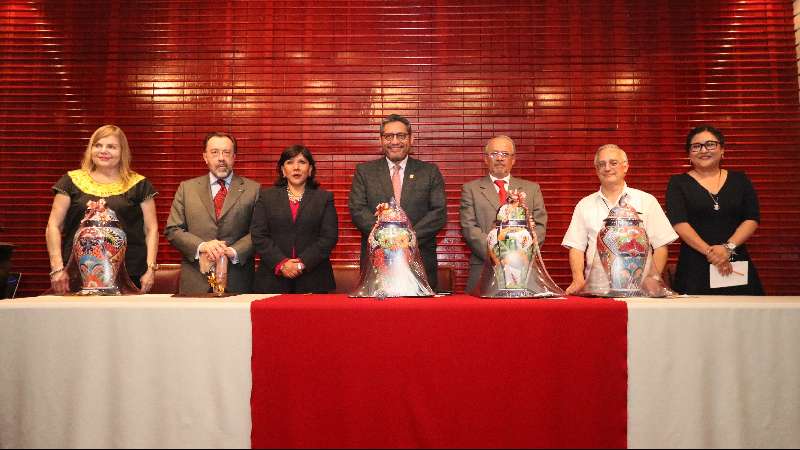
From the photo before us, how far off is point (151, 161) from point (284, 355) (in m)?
3.71

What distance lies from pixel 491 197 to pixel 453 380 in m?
1.92

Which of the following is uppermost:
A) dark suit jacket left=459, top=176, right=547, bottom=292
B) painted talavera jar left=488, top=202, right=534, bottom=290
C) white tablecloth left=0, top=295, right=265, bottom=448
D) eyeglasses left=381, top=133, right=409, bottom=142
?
eyeglasses left=381, top=133, right=409, bottom=142

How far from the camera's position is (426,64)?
4.98 metres

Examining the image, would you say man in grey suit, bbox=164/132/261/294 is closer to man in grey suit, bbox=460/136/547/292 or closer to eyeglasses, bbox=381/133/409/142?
eyeglasses, bbox=381/133/409/142

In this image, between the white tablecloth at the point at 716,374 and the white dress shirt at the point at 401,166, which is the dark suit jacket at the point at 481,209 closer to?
the white dress shirt at the point at 401,166

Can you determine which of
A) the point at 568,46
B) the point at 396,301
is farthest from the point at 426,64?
the point at 396,301

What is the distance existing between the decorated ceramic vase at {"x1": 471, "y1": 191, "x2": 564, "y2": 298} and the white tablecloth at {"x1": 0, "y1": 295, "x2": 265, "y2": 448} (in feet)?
2.82

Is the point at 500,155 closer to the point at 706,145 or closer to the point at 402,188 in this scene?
the point at 402,188

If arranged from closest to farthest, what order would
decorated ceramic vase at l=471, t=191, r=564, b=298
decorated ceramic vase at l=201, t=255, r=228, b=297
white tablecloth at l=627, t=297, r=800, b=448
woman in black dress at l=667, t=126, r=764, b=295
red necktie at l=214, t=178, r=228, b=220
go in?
white tablecloth at l=627, t=297, r=800, b=448, decorated ceramic vase at l=471, t=191, r=564, b=298, decorated ceramic vase at l=201, t=255, r=228, b=297, woman in black dress at l=667, t=126, r=764, b=295, red necktie at l=214, t=178, r=228, b=220

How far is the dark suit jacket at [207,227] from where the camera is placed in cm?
326

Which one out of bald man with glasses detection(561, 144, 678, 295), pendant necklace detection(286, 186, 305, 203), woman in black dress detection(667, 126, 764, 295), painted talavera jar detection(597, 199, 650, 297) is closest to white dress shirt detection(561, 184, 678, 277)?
bald man with glasses detection(561, 144, 678, 295)

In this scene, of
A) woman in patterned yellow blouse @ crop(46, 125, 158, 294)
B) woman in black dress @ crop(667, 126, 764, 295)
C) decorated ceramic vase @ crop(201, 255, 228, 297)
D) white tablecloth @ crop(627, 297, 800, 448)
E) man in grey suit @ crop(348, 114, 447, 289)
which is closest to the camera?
white tablecloth @ crop(627, 297, 800, 448)

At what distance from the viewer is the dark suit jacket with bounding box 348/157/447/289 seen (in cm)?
350

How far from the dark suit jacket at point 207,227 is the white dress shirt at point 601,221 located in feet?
5.77
